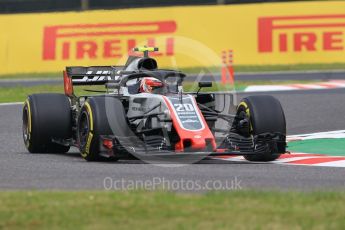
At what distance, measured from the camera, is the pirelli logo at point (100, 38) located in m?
26.8

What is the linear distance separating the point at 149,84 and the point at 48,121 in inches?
56.8

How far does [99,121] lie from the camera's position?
11.0 metres

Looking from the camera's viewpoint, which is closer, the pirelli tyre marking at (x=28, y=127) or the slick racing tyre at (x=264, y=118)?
the slick racing tyre at (x=264, y=118)

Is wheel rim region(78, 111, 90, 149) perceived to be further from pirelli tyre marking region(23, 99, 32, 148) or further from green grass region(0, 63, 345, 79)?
green grass region(0, 63, 345, 79)

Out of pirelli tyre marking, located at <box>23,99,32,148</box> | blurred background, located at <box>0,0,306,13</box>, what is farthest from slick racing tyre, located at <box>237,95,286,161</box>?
blurred background, located at <box>0,0,306,13</box>

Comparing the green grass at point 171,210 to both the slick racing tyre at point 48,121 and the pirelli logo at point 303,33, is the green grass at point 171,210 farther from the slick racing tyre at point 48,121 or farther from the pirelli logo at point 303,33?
the pirelli logo at point 303,33

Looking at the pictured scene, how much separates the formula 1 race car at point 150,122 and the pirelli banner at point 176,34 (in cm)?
1386

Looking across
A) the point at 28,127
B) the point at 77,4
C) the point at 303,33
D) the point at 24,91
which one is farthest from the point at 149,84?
the point at 77,4

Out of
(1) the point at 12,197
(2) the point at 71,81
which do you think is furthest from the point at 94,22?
(1) the point at 12,197

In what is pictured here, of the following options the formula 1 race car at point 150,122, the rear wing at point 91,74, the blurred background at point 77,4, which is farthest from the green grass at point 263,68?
the formula 1 race car at point 150,122

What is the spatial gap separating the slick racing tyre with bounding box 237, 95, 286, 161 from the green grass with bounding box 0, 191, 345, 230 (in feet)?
10.8

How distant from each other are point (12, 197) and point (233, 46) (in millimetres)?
19543

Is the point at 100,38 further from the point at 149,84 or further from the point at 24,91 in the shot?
the point at 149,84

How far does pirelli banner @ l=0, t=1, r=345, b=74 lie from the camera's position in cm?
2628
